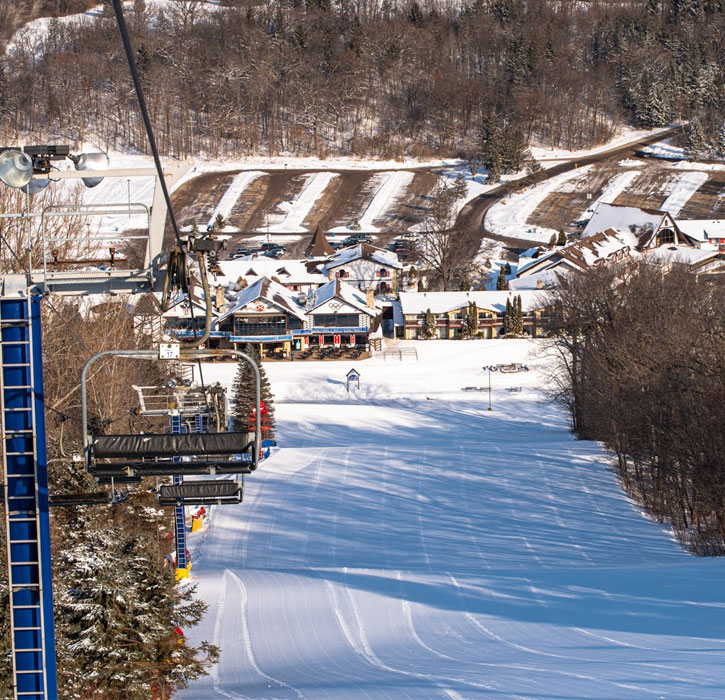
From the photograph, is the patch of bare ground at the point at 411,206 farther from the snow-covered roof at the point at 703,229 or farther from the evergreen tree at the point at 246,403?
the evergreen tree at the point at 246,403

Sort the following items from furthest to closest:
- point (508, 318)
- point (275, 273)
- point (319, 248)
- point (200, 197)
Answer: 1. point (200, 197)
2. point (319, 248)
3. point (275, 273)
4. point (508, 318)

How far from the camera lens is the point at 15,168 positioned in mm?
8078

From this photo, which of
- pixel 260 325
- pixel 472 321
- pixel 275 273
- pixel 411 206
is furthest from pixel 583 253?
pixel 411 206

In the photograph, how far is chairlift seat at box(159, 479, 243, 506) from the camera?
29.8 ft

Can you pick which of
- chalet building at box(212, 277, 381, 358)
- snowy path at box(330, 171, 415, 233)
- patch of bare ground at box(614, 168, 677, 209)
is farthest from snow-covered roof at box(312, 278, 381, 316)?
patch of bare ground at box(614, 168, 677, 209)

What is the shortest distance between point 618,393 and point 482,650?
13879 mm

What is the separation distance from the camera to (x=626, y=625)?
13.2 metres

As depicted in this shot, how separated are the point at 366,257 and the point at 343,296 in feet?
42.0

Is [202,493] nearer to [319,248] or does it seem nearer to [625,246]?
[625,246]

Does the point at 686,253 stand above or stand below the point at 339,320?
above

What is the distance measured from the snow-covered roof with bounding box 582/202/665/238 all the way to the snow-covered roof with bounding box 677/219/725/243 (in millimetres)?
2988

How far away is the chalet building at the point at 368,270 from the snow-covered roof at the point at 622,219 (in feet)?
52.7

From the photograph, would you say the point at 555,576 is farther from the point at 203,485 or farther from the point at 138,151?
the point at 138,151

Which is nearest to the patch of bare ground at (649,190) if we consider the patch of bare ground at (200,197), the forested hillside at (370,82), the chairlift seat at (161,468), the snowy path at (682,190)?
the snowy path at (682,190)
